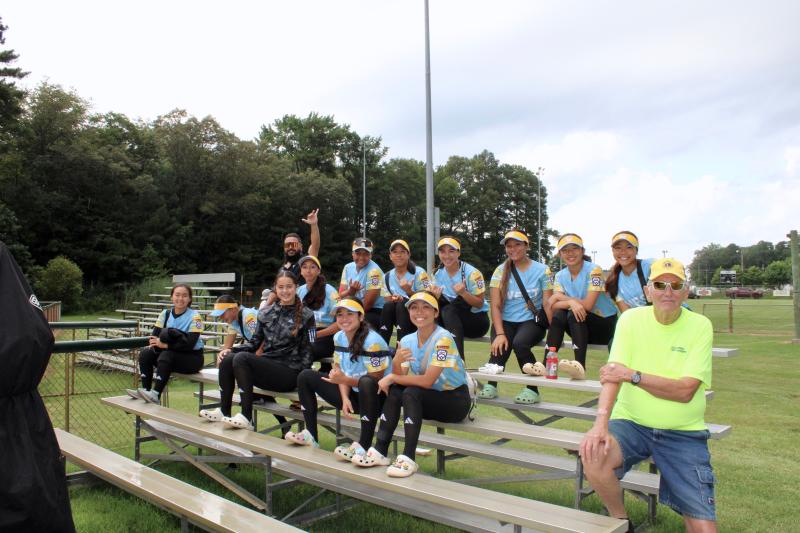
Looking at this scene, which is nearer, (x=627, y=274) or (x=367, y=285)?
(x=627, y=274)

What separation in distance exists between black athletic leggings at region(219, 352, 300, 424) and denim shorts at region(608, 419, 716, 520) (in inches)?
113

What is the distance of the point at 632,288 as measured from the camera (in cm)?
502

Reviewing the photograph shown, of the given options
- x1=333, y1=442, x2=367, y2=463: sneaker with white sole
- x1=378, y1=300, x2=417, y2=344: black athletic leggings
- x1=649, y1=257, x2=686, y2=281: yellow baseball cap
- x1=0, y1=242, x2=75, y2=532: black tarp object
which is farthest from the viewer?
x1=378, y1=300, x2=417, y2=344: black athletic leggings

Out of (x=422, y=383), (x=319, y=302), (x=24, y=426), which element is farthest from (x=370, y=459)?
(x=319, y=302)

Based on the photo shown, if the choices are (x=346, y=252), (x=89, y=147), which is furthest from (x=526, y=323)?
(x=346, y=252)

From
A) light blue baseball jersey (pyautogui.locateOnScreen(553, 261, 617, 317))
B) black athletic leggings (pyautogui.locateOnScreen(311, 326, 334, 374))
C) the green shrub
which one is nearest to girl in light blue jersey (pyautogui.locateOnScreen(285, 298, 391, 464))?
black athletic leggings (pyautogui.locateOnScreen(311, 326, 334, 374))

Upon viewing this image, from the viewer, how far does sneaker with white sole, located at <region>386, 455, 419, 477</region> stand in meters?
3.52

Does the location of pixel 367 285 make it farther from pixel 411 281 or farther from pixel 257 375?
pixel 257 375

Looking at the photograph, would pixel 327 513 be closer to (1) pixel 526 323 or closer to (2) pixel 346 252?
(1) pixel 526 323

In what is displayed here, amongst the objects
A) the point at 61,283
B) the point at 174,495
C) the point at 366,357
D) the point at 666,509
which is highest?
the point at 61,283

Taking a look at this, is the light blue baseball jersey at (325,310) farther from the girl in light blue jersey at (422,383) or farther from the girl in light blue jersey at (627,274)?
the girl in light blue jersey at (627,274)

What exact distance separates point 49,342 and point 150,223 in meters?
38.2

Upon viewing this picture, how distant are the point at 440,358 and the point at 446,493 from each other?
1.06 meters

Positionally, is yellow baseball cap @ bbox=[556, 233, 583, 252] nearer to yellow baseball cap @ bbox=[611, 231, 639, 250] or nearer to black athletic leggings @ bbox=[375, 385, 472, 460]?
yellow baseball cap @ bbox=[611, 231, 639, 250]
